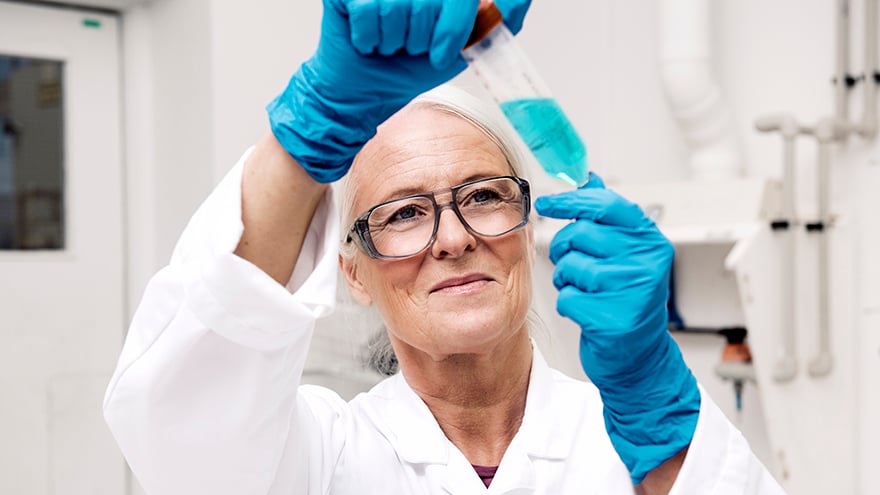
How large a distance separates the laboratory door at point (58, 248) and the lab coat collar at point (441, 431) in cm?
155

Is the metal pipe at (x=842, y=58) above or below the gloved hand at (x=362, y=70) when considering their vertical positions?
above

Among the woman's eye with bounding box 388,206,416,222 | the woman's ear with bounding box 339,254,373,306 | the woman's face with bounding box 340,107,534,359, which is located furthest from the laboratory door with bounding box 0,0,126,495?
the woman's eye with bounding box 388,206,416,222

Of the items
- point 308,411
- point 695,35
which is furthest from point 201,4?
point 308,411

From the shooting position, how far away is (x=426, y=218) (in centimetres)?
114

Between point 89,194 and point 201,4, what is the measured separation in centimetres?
67

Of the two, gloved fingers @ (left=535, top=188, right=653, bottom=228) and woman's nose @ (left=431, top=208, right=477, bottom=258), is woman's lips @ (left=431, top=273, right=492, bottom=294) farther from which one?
gloved fingers @ (left=535, top=188, right=653, bottom=228)

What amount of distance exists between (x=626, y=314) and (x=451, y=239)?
0.80ft

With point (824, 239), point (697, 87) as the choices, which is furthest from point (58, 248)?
point (824, 239)

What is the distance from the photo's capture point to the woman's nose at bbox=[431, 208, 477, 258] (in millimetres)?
1090

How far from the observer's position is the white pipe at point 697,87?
89.8 inches

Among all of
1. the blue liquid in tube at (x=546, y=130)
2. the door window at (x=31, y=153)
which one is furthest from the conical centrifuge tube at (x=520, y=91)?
the door window at (x=31, y=153)

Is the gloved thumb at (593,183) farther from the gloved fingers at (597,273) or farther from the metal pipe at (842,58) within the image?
the metal pipe at (842,58)

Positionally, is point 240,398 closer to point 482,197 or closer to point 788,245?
point 482,197

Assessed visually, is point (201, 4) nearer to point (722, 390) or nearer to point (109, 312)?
point (109, 312)
